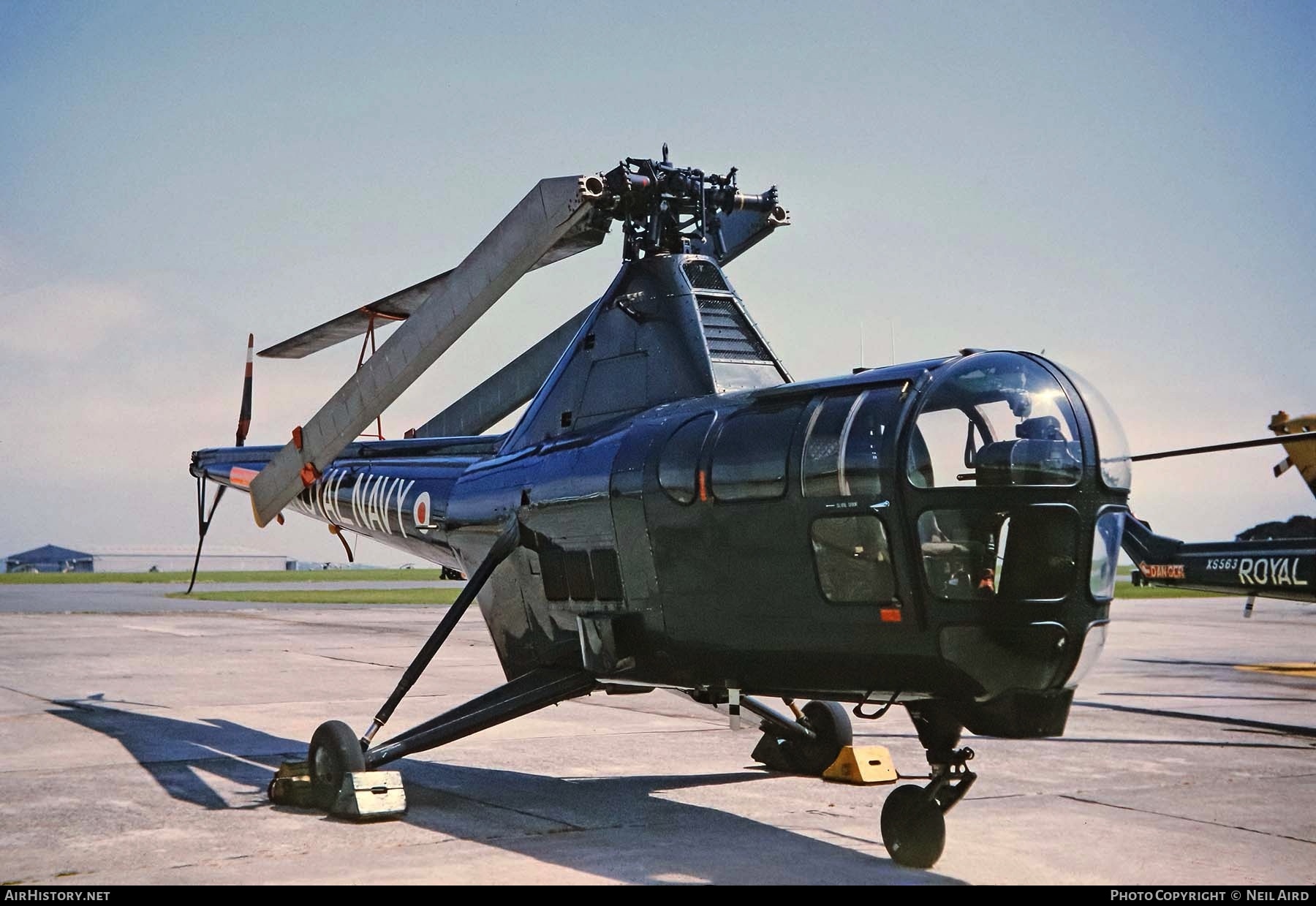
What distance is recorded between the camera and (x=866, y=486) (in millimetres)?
6039

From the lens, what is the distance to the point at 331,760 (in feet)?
26.9

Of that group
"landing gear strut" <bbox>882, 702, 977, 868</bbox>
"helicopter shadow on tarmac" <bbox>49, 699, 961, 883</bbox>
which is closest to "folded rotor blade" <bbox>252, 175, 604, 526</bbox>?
"helicopter shadow on tarmac" <bbox>49, 699, 961, 883</bbox>

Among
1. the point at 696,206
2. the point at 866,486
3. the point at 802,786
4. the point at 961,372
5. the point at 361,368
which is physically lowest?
the point at 802,786

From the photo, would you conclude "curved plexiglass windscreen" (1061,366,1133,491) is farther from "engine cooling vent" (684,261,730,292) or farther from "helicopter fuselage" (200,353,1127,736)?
"engine cooling vent" (684,261,730,292)

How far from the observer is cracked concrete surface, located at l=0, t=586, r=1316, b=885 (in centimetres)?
658

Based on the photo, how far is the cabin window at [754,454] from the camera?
6.48 m

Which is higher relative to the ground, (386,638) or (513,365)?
(513,365)

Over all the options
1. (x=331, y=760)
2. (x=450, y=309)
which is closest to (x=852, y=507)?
(x=450, y=309)

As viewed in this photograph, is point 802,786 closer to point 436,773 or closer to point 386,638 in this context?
point 436,773

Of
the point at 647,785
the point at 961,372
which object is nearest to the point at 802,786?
the point at 647,785

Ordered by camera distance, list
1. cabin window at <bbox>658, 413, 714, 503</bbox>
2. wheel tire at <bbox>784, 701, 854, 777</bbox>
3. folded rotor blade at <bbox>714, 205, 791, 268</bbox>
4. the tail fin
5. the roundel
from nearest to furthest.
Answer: cabin window at <bbox>658, 413, 714, 503</bbox> < folded rotor blade at <bbox>714, 205, 791, 268</bbox> < wheel tire at <bbox>784, 701, 854, 777</bbox> < the roundel < the tail fin

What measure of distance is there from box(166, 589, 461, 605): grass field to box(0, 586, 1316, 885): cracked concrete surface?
2396 centimetres

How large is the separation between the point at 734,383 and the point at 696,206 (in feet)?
4.61

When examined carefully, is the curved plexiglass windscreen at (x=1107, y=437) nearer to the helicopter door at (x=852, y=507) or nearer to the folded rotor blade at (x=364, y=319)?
the helicopter door at (x=852, y=507)
